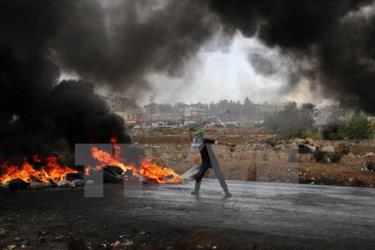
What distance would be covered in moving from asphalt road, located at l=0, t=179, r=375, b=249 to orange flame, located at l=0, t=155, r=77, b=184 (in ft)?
7.80

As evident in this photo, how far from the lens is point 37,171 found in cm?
1822

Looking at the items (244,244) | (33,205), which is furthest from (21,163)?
(244,244)

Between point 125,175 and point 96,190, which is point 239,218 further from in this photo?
point 125,175

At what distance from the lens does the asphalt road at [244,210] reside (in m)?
7.76

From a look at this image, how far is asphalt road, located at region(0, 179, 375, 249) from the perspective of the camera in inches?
305

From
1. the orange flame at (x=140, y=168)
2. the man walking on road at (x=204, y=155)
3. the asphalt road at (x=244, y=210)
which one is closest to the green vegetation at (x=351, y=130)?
the orange flame at (x=140, y=168)

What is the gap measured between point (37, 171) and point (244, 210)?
35.5 ft

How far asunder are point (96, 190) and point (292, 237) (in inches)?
354

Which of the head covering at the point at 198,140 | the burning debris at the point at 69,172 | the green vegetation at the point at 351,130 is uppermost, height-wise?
the green vegetation at the point at 351,130

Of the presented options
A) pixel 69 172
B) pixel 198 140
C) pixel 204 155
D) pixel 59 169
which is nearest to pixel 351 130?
pixel 69 172

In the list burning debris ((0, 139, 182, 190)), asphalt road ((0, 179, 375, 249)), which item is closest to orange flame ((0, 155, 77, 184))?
burning debris ((0, 139, 182, 190))

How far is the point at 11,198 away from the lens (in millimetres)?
13133

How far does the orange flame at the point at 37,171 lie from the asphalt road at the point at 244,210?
7.80 ft

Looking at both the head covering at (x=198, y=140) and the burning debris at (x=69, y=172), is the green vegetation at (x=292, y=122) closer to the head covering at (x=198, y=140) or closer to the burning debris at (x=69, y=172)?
the burning debris at (x=69, y=172)
